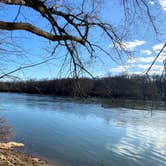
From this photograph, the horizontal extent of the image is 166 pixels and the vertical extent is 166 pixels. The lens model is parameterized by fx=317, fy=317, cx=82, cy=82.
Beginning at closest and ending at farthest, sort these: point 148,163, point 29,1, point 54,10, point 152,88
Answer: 1. point 152,88
2. point 29,1
3. point 54,10
4. point 148,163

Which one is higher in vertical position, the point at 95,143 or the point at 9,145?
the point at 9,145

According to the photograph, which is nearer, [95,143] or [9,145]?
[9,145]

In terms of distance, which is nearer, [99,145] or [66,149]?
[66,149]

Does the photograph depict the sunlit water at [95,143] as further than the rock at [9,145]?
Yes

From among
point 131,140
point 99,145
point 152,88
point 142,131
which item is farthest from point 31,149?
point 152,88

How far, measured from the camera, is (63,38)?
4.21m

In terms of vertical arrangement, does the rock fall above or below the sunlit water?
above

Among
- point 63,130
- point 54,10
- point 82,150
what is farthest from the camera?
point 63,130

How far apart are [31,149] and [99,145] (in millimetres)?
4202

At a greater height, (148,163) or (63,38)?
(63,38)

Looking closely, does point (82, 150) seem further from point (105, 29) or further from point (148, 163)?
point (105, 29)

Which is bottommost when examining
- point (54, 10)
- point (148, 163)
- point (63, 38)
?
point (148, 163)

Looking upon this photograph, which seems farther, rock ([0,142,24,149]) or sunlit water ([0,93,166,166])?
sunlit water ([0,93,166,166])

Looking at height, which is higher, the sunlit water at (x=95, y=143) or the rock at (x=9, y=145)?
the rock at (x=9, y=145)
